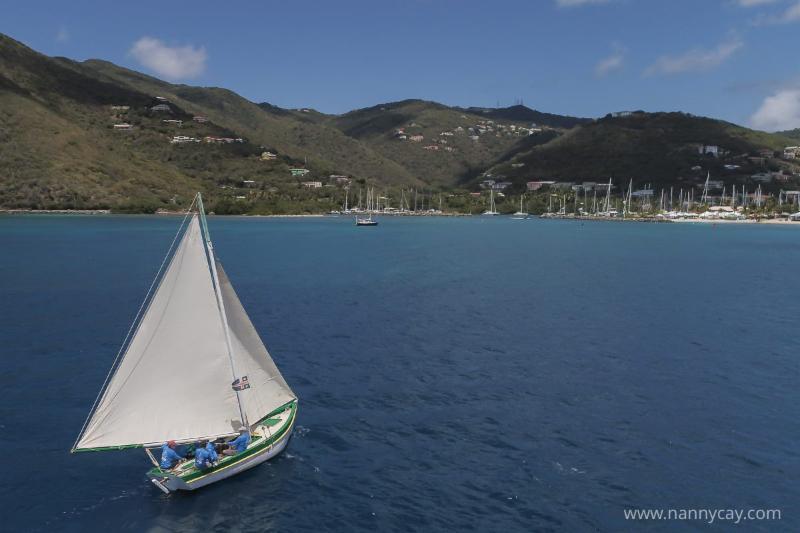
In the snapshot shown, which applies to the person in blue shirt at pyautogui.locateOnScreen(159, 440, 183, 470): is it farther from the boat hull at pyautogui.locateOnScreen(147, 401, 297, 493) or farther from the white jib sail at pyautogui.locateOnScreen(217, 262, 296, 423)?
the white jib sail at pyautogui.locateOnScreen(217, 262, 296, 423)

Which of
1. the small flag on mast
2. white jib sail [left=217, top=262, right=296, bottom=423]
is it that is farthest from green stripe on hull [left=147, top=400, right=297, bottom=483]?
the small flag on mast

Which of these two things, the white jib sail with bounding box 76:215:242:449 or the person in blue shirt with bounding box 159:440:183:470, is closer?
the white jib sail with bounding box 76:215:242:449

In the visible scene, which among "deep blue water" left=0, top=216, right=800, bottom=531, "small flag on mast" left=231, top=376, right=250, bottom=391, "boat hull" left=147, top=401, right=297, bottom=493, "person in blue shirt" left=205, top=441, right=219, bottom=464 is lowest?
"deep blue water" left=0, top=216, right=800, bottom=531

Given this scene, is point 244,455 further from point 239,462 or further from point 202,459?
point 202,459

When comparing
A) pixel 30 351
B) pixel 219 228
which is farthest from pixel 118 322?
pixel 219 228

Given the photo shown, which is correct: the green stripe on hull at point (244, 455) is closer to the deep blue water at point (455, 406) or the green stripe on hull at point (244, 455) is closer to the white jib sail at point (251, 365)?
the white jib sail at point (251, 365)

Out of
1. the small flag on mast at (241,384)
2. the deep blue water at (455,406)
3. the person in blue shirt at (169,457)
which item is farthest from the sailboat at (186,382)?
the deep blue water at (455,406)

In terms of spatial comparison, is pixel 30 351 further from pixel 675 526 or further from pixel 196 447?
pixel 675 526

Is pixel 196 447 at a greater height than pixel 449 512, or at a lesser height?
greater
